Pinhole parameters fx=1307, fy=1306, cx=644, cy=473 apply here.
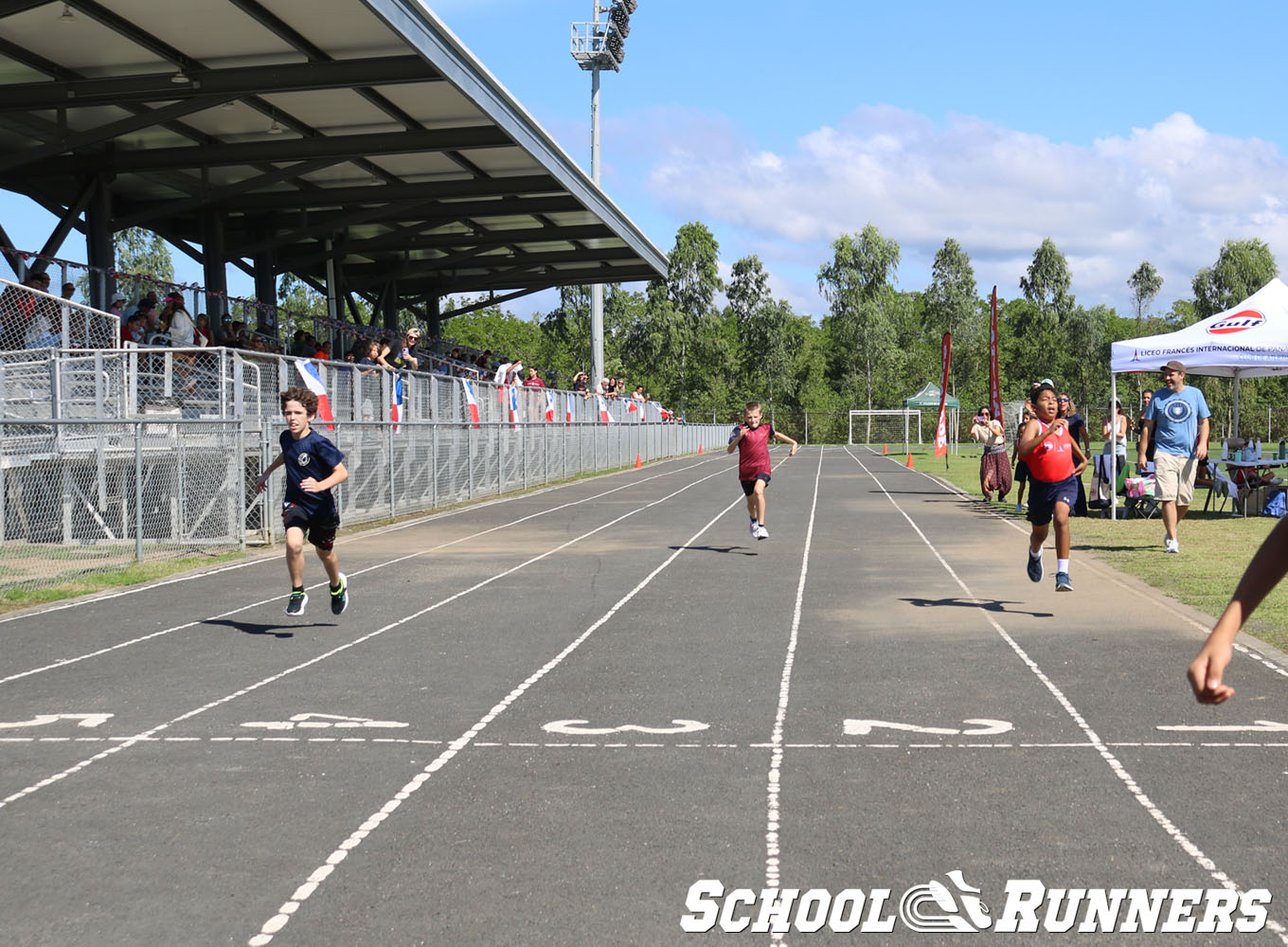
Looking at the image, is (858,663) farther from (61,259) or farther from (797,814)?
(61,259)

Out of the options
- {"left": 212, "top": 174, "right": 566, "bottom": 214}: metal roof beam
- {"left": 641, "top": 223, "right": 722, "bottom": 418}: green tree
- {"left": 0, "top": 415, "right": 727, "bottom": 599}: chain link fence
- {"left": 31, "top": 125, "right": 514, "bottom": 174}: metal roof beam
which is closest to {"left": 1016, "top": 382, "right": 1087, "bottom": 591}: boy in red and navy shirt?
→ {"left": 0, "top": 415, "right": 727, "bottom": 599}: chain link fence

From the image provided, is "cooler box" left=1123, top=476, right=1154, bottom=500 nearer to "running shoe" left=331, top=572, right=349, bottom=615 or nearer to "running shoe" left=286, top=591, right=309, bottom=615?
"running shoe" left=331, top=572, right=349, bottom=615

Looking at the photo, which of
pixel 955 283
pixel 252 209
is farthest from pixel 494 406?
pixel 955 283

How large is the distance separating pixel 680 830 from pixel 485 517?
16509 millimetres

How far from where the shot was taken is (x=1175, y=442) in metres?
14.8

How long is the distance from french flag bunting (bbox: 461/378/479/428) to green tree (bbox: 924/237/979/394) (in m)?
74.8

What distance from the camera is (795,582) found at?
41.6ft

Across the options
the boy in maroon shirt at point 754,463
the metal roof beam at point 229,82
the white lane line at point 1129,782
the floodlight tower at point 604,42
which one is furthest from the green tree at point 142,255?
the white lane line at point 1129,782

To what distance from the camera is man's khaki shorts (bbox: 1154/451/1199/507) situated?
14531 mm

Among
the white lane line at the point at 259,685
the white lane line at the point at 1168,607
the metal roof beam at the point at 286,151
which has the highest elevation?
the metal roof beam at the point at 286,151

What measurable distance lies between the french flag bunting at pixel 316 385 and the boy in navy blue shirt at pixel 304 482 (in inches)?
299

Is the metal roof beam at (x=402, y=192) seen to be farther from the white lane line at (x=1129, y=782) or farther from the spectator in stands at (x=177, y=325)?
the white lane line at (x=1129, y=782)

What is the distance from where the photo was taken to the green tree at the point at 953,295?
314ft

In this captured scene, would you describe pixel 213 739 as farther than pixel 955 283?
No
